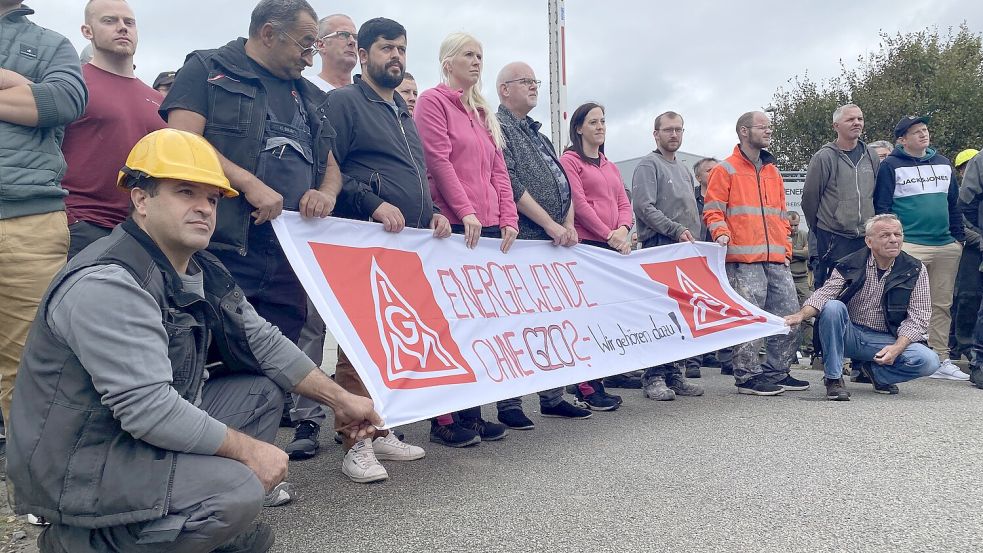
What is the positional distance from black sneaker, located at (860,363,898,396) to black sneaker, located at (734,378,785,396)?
64 centimetres

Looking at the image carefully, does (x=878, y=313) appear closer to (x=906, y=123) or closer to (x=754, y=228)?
(x=754, y=228)

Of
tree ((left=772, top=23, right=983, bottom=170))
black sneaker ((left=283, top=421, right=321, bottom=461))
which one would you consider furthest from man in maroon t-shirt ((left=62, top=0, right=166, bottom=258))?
tree ((left=772, top=23, right=983, bottom=170))

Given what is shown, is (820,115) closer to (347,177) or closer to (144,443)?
(347,177)

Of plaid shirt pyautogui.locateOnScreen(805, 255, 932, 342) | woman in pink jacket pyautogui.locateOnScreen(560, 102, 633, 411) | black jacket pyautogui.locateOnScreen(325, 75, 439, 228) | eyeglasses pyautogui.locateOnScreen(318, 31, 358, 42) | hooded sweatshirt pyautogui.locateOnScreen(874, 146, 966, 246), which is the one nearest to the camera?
black jacket pyautogui.locateOnScreen(325, 75, 439, 228)

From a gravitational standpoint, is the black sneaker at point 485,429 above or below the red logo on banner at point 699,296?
below

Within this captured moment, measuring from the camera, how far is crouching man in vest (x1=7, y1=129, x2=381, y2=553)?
207 cm

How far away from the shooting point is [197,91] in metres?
3.32

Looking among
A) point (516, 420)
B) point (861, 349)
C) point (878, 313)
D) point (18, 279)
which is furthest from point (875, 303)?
point (18, 279)

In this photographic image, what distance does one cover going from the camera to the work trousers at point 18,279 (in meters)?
3.22

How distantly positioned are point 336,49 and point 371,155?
156 centimetres

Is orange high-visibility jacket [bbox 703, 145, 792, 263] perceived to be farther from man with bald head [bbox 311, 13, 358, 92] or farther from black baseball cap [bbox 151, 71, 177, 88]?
black baseball cap [bbox 151, 71, 177, 88]

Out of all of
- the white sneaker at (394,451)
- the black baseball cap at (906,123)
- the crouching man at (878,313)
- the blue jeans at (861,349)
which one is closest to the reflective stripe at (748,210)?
the crouching man at (878,313)

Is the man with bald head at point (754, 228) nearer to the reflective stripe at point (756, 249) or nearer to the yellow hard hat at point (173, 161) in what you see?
the reflective stripe at point (756, 249)

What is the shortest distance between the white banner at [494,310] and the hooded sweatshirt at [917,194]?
6.69 ft
